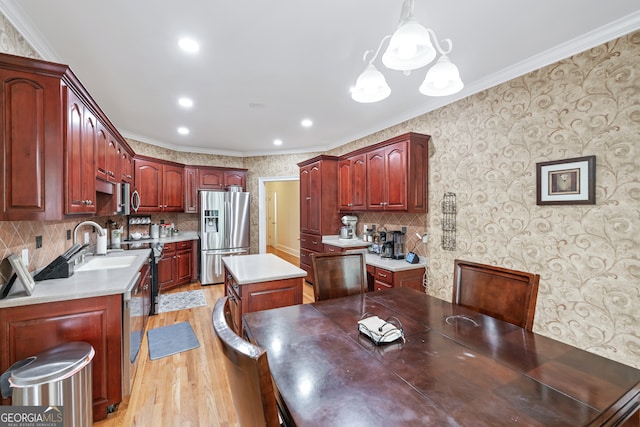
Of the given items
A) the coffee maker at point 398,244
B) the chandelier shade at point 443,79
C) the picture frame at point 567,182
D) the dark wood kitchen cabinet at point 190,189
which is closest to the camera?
the chandelier shade at point 443,79

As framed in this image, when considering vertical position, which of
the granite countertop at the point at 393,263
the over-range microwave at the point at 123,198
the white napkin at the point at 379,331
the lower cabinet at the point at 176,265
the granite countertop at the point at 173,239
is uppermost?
the over-range microwave at the point at 123,198

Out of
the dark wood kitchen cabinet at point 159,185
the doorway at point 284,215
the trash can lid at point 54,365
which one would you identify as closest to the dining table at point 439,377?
the trash can lid at point 54,365

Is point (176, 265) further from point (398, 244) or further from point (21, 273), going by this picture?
point (398, 244)

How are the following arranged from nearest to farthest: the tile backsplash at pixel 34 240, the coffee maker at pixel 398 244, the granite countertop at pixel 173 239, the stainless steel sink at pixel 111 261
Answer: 1. the tile backsplash at pixel 34 240
2. the stainless steel sink at pixel 111 261
3. the coffee maker at pixel 398 244
4. the granite countertop at pixel 173 239

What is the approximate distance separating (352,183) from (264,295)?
2496 mm

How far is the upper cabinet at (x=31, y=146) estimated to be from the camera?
1593 mm

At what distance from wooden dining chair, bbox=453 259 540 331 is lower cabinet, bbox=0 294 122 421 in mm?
2325

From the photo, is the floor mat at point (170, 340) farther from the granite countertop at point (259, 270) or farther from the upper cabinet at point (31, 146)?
the upper cabinet at point (31, 146)

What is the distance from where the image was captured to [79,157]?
77.6 inches

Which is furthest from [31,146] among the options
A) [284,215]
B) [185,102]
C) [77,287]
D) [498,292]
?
[284,215]

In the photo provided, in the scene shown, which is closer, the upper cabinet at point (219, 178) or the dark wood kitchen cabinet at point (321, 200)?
the dark wood kitchen cabinet at point (321, 200)

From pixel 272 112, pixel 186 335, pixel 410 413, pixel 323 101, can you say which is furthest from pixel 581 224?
pixel 186 335

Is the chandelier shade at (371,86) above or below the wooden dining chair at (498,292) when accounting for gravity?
above

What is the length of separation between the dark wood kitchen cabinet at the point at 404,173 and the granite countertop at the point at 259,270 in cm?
161
